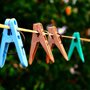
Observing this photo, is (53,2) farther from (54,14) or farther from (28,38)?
(28,38)

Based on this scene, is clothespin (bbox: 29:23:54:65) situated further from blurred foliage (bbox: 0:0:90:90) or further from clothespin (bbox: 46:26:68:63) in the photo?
blurred foliage (bbox: 0:0:90:90)

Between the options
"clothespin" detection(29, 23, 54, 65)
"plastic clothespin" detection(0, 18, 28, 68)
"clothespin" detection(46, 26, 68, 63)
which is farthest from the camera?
"clothespin" detection(46, 26, 68, 63)

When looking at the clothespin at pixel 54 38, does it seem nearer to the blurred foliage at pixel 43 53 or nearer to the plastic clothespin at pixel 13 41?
the plastic clothespin at pixel 13 41

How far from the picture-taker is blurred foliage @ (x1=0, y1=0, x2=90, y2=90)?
3.82 meters

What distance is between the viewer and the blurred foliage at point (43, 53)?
12.5 ft

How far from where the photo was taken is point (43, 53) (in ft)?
13.1

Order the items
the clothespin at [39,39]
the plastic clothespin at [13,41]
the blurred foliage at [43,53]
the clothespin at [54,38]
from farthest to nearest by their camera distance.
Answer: the blurred foliage at [43,53]
the clothespin at [54,38]
the clothespin at [39,39]
the plastic clothespin at [13,41]

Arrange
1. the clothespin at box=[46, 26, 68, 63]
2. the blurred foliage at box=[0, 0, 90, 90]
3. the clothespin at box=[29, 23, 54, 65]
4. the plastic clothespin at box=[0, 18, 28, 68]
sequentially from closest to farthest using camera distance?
1. the plastic clothespin at box=[0, 18, 28, 68]
2. the clothespin at box=[29, 23, 54, 65]
3. the clothespin at box=[46, 26, 68, 63]
4. the blurred foliage at box=[0, 0, 90, 90]

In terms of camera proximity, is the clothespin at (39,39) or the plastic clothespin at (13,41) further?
the clothespin at (39,39)

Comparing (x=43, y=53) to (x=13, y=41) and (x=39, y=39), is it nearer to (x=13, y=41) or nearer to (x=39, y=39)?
(x=39, y=39)

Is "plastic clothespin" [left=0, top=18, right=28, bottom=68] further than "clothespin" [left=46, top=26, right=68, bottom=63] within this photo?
No

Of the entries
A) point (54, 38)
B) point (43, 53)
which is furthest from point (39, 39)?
point (43, 53)

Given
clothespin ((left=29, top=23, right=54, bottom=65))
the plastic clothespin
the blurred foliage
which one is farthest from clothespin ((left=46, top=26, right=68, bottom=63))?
the blurred foliage

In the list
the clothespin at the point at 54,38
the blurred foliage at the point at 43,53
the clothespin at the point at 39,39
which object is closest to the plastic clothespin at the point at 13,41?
the clothespin at the point at 39,39
